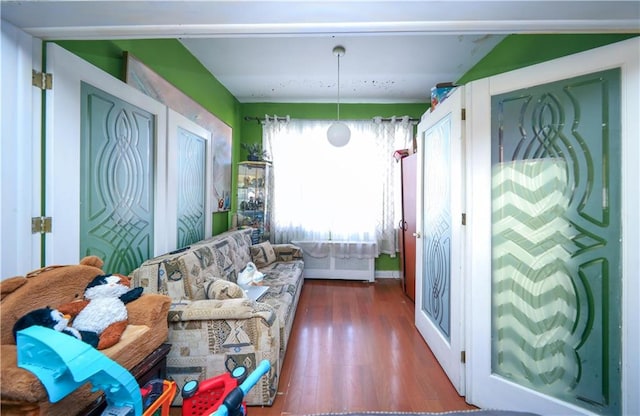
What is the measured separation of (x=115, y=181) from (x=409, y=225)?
2991mm

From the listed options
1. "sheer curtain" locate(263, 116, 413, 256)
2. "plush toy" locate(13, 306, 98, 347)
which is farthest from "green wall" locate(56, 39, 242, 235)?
"plush toy" locate(13, 306, 98, 347)

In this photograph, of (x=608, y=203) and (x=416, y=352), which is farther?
(x=416, y=352)

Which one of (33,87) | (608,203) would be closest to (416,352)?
(608,203)

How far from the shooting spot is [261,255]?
3.11m

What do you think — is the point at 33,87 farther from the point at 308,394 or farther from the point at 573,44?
the point at 573,44

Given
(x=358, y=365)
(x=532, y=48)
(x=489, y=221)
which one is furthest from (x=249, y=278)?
(x=532, y=48)

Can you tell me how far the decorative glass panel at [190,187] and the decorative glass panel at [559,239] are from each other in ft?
8.05

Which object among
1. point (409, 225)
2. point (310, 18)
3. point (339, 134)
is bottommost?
point (409, 225)

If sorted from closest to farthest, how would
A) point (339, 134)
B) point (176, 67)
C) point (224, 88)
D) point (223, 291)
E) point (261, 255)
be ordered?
point (223, 291) < point (176, 67) < point (339, 134) < point (261, 255) < point (224, 88)

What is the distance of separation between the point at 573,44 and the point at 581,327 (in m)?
1.94

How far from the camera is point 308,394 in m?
1.53

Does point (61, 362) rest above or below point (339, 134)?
below

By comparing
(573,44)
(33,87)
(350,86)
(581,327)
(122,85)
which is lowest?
(581,327)

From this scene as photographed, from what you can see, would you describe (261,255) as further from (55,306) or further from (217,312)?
(55,306)
